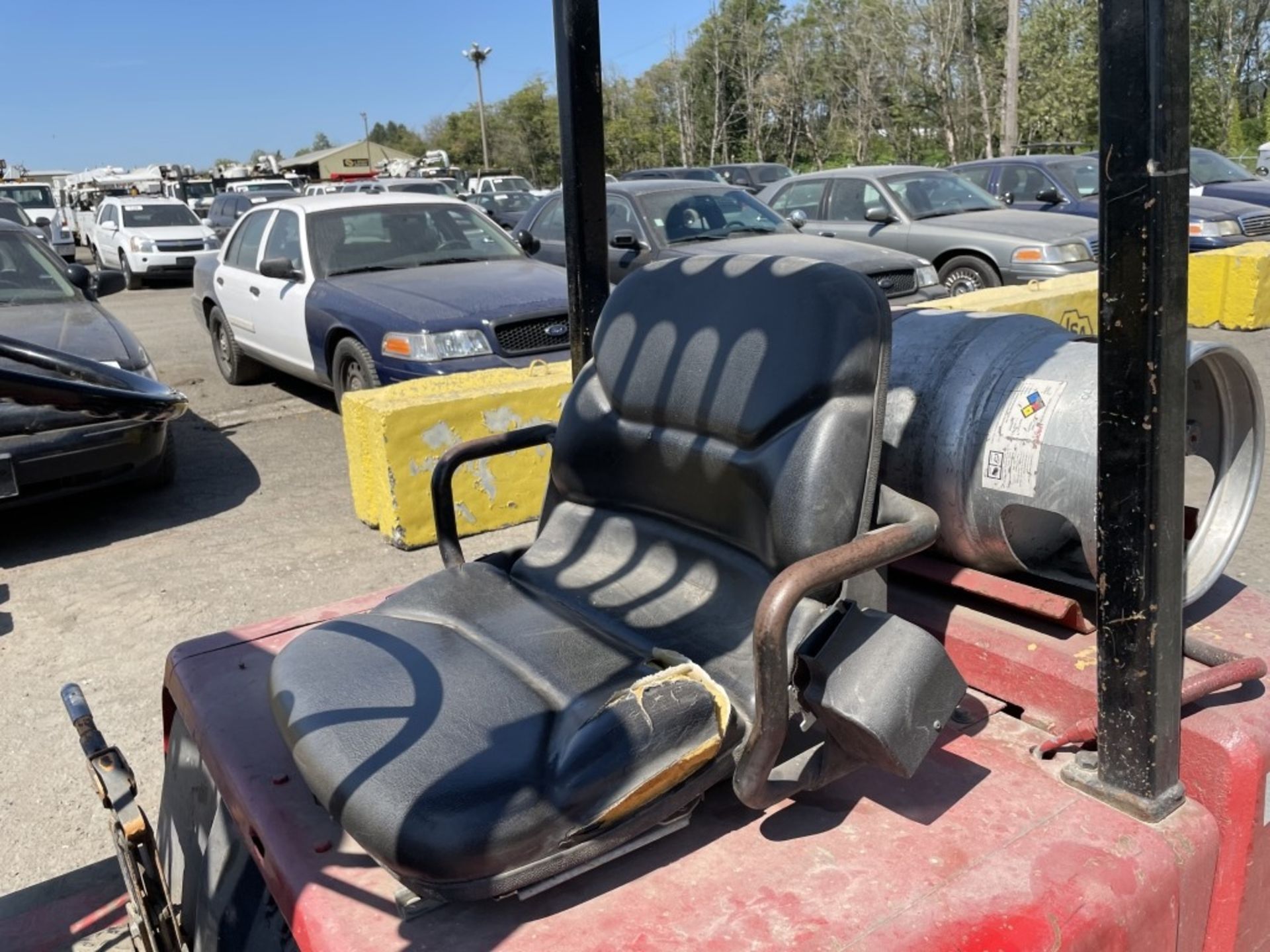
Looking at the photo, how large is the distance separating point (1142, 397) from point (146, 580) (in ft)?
15.5

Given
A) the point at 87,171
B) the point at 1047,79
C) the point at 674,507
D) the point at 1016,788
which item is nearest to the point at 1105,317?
the point at 1016,788

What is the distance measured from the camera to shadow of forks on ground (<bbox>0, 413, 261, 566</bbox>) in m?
5.67

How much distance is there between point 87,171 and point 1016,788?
42.7 m

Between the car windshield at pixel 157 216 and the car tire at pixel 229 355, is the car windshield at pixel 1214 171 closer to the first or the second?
the car tire at pixel 229 355

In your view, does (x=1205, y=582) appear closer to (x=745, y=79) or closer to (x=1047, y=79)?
(x=1047, y=79)

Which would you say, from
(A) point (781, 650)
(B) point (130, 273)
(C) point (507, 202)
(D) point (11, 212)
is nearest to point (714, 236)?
(A) point (781, 650)

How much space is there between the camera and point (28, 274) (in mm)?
7250

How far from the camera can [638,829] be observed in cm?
154

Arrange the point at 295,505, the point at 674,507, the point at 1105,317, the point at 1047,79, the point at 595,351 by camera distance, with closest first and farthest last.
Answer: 1. the point at 1105,317
2. the point at 674,507
3. the point at 595,351
4. the point at 295,505
5. the point at 1047,79

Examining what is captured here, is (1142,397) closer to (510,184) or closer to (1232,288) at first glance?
(1232,288)

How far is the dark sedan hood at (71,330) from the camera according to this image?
605cm

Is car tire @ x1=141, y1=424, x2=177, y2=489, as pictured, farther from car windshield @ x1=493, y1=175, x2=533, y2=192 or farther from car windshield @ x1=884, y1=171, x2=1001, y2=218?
car windshield @ x1=493, y1=175, x2=533, y2=192

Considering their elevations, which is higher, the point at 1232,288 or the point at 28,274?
the point at 28,274

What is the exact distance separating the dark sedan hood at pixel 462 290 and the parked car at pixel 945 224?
138 inches
